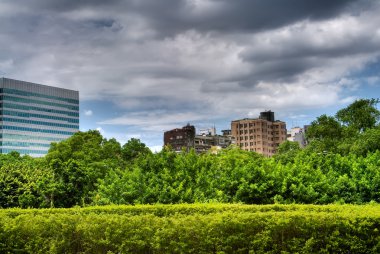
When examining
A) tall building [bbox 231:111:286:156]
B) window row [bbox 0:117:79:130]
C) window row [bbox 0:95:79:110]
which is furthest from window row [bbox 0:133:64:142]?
tall building [bbox 231:111:286:156]

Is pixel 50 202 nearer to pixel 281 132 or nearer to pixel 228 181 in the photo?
pixel 228 181

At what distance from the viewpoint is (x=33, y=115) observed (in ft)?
357

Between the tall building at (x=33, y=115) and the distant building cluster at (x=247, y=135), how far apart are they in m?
25.9

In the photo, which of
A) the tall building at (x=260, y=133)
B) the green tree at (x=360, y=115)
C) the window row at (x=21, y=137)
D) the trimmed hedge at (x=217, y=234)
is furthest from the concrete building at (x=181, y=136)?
the trimmed hedge at (x=217, y=234)

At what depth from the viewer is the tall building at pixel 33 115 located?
102062 millimetres

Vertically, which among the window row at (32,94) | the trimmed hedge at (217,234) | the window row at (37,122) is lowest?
the trimmed hedge at (217,234)

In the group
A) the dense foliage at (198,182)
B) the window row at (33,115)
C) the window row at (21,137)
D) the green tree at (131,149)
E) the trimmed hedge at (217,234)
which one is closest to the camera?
the trimmed hedge at (217,234)

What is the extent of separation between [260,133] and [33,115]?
183ft

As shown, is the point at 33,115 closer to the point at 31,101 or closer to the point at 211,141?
the point at 31,101

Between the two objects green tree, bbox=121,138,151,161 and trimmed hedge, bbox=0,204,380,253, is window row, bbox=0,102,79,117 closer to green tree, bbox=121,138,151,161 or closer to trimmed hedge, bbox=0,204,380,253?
green tree, bbox=121,138,151,161

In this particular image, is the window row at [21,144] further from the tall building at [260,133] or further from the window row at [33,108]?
the tall building at [260,133]

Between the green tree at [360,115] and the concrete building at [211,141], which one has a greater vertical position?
the concrete building at [211,141]

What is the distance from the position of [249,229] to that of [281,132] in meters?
126

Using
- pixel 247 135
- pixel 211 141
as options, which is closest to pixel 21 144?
pixel 211 141
